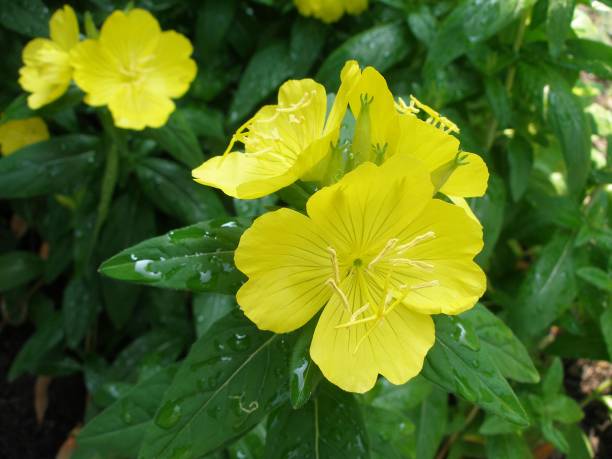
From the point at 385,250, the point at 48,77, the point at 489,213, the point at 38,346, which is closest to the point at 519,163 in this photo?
the point at 489,213

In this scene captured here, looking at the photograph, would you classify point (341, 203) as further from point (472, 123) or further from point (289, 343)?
point (472, 123)

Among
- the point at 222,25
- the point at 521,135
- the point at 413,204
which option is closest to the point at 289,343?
the point at 413,204

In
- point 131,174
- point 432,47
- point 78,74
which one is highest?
point 432,47

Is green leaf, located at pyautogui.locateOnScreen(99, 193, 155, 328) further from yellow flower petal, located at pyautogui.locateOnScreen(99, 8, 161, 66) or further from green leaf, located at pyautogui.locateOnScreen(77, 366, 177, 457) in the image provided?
green leaf, located at pyautogui.locateOnScreen(77, 366, 177, 457)

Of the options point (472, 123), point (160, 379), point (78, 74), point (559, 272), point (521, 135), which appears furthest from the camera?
point (472, 123)

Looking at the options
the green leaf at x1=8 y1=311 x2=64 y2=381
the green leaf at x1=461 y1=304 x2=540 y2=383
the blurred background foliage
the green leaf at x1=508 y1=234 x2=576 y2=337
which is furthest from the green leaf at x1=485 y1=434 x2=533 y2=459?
the green leaf at x1=8 y1=311 x2=64 y2=381

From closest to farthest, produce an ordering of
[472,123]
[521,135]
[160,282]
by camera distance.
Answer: [160,282] < [521,135] < [472,123]

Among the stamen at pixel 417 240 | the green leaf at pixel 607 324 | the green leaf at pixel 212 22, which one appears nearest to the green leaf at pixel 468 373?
the stamen at pixel 417 240
